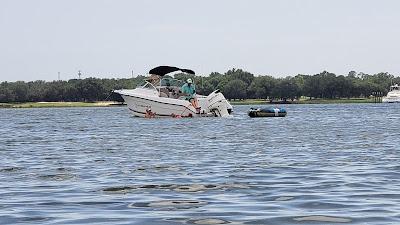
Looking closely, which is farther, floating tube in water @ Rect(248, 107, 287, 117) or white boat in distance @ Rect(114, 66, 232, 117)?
floating tube in water @ Rect(248, 107, 287, 117)

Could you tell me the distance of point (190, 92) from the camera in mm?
85688

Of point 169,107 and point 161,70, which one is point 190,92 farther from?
point 161,70

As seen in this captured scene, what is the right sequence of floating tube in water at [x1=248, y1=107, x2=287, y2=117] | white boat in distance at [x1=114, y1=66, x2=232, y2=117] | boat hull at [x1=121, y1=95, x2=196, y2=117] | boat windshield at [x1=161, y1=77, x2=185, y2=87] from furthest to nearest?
floating tube in water at [x1=248, y1=107, x2=287, y2=117], boat windshield at [x1=161, y1=77, x2=185, y2=87], white boat in distance at [x1=114, y1=66, x2=232, y2=117], boat hull at [x1=121, y1=95, x2=196, y2=117]

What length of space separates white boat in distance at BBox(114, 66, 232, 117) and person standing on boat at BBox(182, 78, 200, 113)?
0.51 m

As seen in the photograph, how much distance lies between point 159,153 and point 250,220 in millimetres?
19372

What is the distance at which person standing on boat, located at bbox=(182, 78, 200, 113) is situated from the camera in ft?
278

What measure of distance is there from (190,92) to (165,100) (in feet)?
9.89

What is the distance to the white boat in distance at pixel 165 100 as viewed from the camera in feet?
278

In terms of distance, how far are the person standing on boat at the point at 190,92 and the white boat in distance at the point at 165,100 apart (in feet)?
1.67

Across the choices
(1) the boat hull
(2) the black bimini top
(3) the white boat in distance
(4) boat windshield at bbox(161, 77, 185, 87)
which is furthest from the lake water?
(2) the black bimini top

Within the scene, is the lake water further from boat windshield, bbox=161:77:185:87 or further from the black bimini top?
the black bimini top

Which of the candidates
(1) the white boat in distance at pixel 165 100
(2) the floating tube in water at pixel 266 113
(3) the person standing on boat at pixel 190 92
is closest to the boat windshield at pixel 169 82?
(1) the white boat in distance at pixel 165 100

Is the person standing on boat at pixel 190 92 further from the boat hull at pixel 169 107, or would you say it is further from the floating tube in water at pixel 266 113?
the floating tube in water at pixel 266 113

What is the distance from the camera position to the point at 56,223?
15.2 meters
